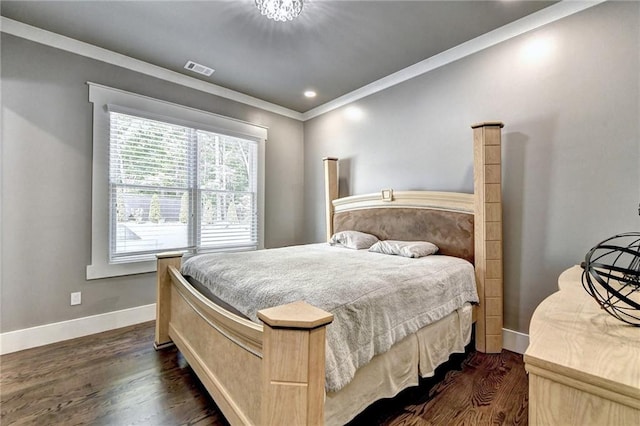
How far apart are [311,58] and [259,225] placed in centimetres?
231

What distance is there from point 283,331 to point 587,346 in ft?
2.77

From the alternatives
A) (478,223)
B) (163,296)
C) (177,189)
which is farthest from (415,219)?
(177,189)

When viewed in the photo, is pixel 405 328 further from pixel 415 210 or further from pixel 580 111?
pixel 580 111

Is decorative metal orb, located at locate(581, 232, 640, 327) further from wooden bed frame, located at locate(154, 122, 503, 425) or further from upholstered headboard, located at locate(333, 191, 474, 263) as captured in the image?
upholstered headboard, located at locate(333, 191, 474, 263)

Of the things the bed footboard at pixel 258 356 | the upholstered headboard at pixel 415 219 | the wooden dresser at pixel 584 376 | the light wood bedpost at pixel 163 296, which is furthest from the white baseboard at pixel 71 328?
the wooden dresser at pixel 584 376

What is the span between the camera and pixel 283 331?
0.94 m

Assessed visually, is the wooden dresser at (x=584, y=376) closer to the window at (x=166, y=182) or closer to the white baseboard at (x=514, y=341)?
the white baseboard at (x=514, y=341)

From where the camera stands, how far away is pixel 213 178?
12.1 ft

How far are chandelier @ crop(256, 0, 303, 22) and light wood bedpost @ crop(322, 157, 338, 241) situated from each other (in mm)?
2015

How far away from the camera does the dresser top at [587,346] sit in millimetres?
595

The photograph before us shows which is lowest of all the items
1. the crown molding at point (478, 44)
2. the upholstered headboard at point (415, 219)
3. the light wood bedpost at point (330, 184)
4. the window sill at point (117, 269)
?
the window sill at point (117, 269)

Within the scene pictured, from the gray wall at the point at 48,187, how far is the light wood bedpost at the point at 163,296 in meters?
0.90

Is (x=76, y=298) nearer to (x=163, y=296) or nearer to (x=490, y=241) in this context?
(x=163, y=296)

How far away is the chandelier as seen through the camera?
6.45 feet
